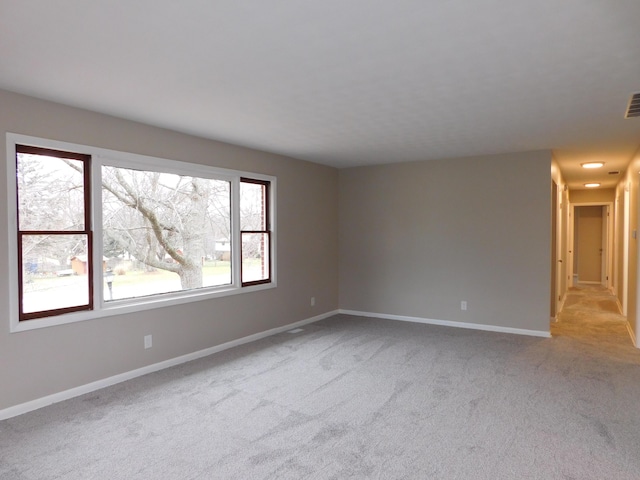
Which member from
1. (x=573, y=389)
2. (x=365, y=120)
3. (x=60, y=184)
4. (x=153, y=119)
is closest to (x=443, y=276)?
(x=573, y=389)

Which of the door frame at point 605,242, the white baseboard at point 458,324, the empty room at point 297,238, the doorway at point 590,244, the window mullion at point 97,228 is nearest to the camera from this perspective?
the empty room at point 297,238

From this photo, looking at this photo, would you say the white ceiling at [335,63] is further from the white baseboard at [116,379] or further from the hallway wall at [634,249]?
the white baseboard at [116,379]

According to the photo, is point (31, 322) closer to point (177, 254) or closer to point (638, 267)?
point (177, 254)

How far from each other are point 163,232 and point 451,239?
395cm

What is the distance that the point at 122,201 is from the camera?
3.92 meters

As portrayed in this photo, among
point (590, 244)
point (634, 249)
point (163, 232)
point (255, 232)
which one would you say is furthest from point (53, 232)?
Answer: point (590, 244)

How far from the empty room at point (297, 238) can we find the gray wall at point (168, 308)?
23mm

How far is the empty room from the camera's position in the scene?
2311 millimetres

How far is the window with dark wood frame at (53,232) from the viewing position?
322cm

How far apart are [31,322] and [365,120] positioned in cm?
328

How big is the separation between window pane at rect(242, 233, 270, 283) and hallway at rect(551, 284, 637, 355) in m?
3.92

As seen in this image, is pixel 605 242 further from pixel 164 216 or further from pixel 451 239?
pixel 164 216

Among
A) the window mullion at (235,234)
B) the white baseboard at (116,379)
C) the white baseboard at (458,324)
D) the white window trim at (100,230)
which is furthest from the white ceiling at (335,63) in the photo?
the white baseboard at (458,324)

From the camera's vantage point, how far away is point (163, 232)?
4.32m
